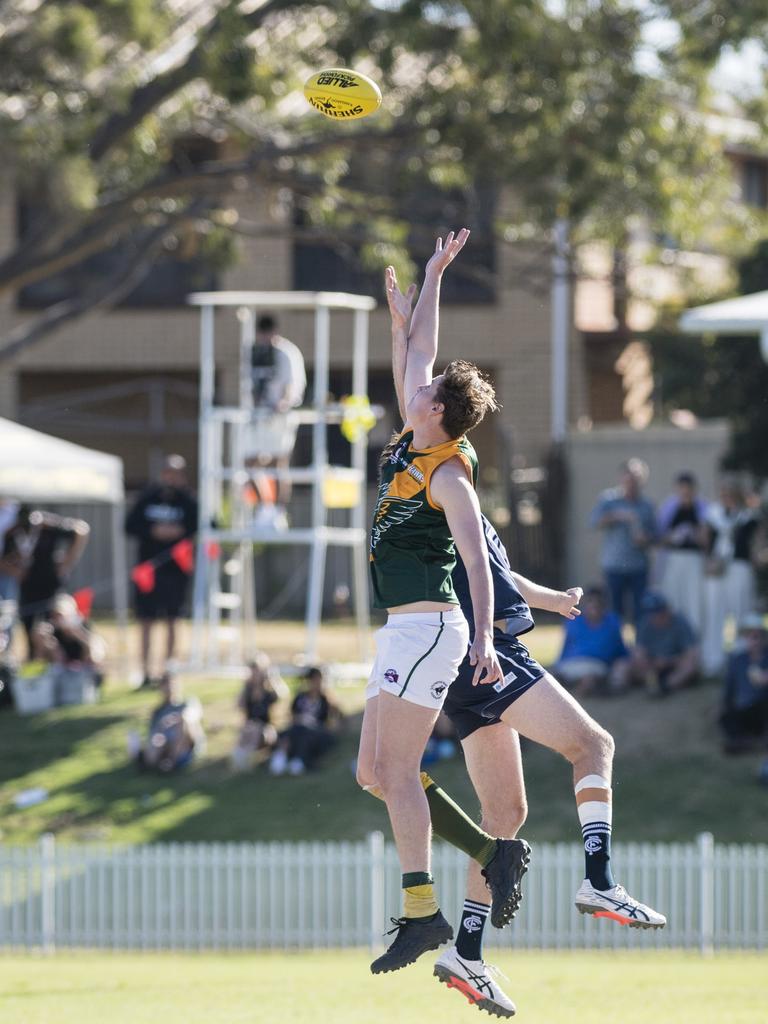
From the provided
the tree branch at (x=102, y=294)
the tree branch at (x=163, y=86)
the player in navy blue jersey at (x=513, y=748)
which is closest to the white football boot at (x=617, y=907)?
the player in navy blue jersey at (x=513, y=748)

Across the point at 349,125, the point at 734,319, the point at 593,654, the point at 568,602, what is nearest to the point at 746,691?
the point at 593,654

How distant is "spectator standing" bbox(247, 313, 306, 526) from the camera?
18875 mm

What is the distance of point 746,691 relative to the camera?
17.0 meters

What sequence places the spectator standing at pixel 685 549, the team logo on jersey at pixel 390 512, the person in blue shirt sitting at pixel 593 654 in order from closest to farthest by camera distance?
the team logo on jersey at pixel 390 512 → the person in blue shirt sitting at pixel 593 654 → the spectator standing at pixel 685 549

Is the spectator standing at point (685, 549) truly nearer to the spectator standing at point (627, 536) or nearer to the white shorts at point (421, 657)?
the spectator standing at point (627, 536)

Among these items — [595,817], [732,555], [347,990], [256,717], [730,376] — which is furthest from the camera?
[730,376]

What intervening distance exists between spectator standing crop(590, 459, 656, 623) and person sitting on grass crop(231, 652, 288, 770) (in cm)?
369

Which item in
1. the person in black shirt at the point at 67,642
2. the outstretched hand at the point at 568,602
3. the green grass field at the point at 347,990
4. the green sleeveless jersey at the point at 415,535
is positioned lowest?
the green grass field at the point at 347,990

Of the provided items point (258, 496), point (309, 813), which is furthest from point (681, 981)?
point (258, 496)

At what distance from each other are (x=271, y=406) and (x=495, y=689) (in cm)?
1216

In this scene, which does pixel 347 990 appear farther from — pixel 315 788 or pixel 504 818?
pixel 504 818

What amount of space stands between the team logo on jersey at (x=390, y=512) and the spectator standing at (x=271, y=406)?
1171 cm

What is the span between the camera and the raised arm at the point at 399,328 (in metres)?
7.43

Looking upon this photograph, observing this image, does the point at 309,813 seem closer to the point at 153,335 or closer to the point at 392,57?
the point at 392,57
